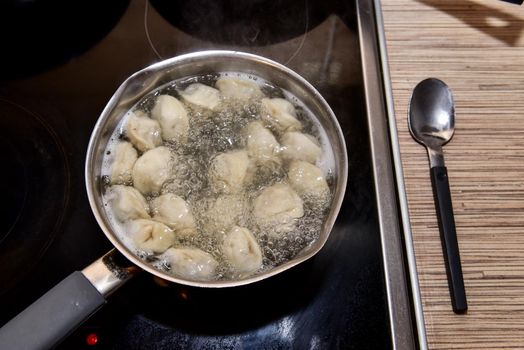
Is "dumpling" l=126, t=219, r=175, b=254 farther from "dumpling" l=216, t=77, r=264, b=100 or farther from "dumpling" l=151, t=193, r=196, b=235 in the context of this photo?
"dumpling" l=216, t=77, r=264, b=100

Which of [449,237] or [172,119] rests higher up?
[172,119]

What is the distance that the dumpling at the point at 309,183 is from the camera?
0.83 metres

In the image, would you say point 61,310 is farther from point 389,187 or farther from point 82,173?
point 389,187

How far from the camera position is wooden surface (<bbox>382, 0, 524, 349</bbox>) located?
2.77ft

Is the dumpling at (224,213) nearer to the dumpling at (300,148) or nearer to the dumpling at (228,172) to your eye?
the dumpling at (228,172)

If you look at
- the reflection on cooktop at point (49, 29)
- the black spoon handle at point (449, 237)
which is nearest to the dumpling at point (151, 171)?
the reflection on cooktop at point (49, 29)

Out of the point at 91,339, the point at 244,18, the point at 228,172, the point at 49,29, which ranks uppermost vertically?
the point at 49,29

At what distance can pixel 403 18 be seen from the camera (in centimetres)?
115

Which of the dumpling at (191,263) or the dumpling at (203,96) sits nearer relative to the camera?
the dumpling at (191,263)

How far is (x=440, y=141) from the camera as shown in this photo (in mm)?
980

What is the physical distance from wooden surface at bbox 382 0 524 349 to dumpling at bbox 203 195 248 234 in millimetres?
360

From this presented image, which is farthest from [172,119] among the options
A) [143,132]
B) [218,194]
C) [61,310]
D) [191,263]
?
[61,310]

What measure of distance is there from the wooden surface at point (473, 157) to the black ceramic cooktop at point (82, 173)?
11cm

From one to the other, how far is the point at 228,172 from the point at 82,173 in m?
0.32
